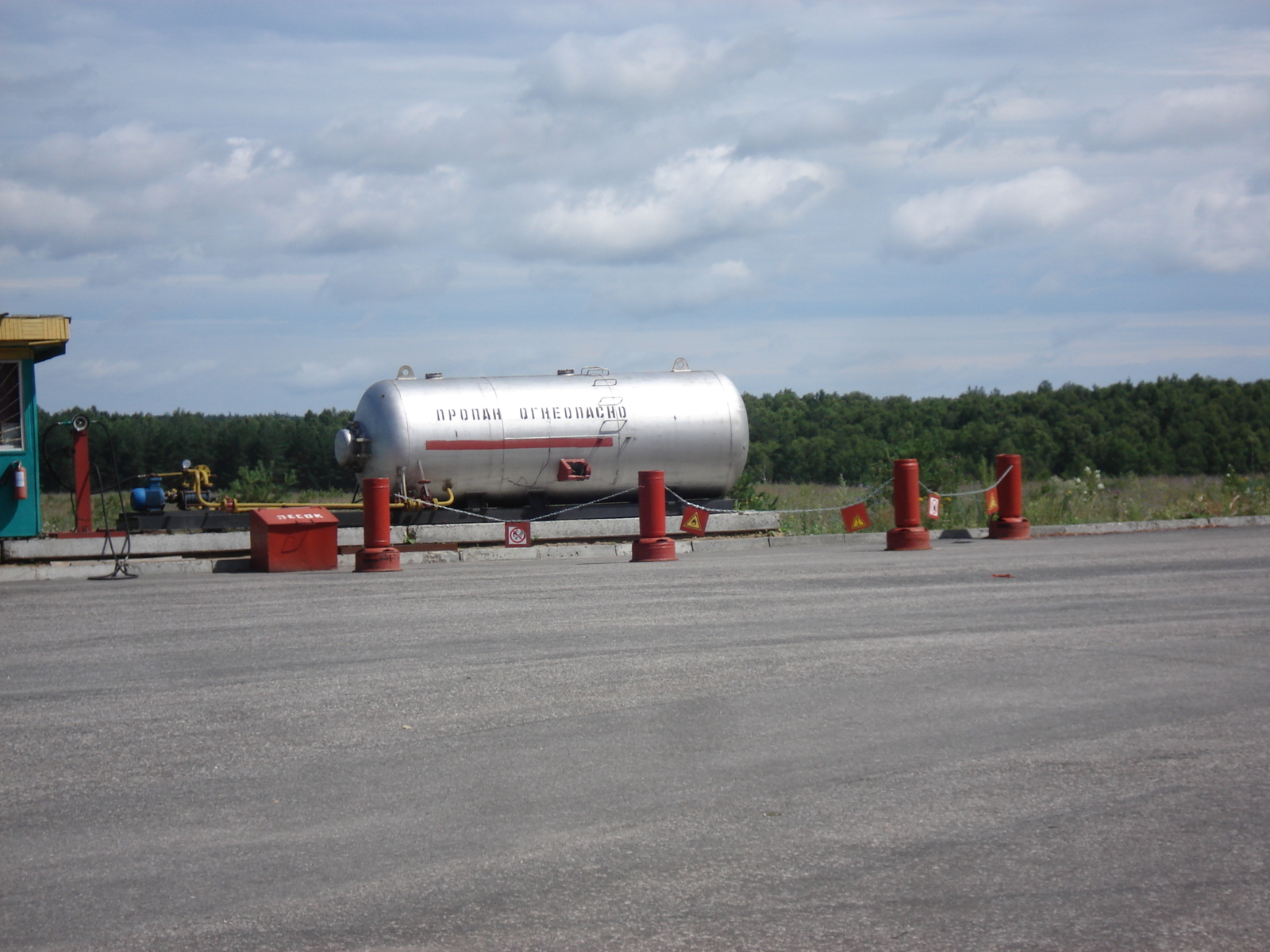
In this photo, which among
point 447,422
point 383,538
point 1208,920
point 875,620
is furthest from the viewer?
point 447,422

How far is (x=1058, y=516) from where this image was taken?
22344 mm

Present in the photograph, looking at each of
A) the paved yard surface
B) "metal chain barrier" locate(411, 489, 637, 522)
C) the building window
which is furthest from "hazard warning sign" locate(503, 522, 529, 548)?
the paved yard surface

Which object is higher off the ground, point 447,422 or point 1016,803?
point 447,422

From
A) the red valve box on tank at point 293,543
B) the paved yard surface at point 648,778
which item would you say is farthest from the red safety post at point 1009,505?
the red valve box on tank at point 293,543

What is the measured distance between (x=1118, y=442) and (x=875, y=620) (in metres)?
63.3

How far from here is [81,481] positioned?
57.9ft

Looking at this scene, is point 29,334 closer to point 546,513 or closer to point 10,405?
point 10,405

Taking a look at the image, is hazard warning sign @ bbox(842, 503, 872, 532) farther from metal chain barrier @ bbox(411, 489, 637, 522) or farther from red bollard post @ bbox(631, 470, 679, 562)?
metal chain barrier @ bbox(411, 489, 637, 522)

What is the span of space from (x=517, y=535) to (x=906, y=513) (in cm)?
583

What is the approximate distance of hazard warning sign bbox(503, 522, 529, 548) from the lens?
18203mm

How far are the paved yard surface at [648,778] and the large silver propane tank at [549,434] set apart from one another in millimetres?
9997

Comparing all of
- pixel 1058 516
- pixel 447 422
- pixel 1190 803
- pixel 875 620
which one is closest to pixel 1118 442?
pixel 1058 516

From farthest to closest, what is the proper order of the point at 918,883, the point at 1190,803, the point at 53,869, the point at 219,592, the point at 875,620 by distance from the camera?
the point at 219,592
the point at 875,620
the point at 1190,803
the point at 53,869
the point at 918,883

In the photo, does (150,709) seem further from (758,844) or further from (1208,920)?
(1208,920)
